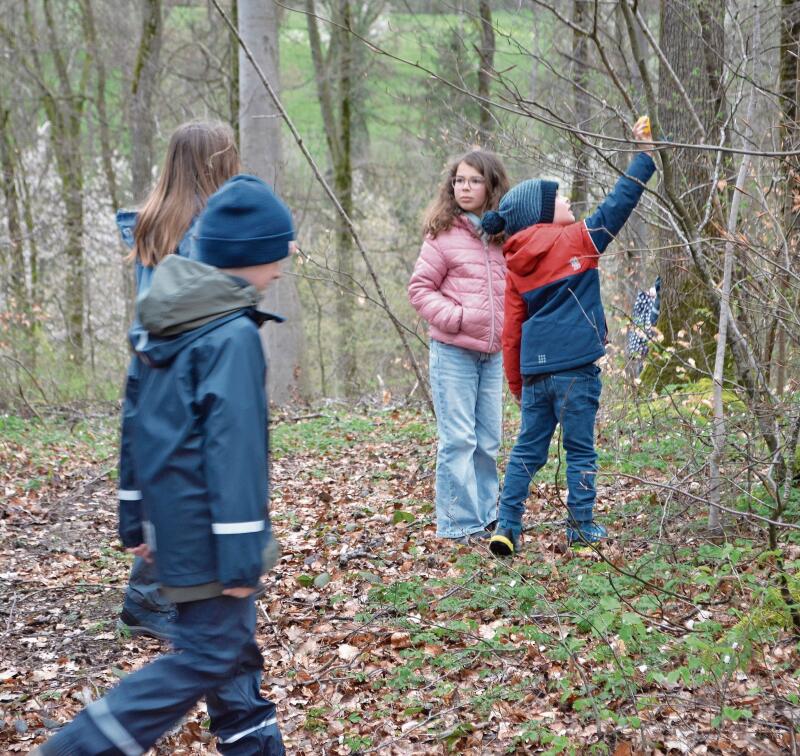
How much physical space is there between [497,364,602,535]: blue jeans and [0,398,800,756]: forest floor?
0.78 ft

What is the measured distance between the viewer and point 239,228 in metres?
2.88

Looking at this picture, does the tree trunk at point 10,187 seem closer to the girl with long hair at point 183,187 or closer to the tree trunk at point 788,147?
the girl with long hair at point 183,187

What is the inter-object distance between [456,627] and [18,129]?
1875 cm

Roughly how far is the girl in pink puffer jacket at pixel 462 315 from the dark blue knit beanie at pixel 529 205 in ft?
1.33

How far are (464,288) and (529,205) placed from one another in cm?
70

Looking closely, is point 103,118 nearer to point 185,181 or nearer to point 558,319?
point 185,181

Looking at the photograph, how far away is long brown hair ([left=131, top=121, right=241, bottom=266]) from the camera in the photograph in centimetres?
403

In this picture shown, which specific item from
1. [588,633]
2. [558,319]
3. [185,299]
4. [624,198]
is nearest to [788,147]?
[624,198]

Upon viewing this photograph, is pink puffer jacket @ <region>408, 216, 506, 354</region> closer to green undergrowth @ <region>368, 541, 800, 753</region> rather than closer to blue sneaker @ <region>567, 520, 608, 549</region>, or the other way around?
blue sneaker @ <region>567, 520, 608, 549</region>

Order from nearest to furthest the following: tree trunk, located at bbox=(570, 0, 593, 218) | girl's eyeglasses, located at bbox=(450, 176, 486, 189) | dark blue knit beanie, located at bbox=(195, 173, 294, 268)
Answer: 1. dark blue knit beanie, located at bbox=(195, 173, 294, 268)
2. girl's eyeglasses, located at bbox=(450, 176, 486, 189)
3. tree trunk, located at bbox=(570, 0, 593, 218)

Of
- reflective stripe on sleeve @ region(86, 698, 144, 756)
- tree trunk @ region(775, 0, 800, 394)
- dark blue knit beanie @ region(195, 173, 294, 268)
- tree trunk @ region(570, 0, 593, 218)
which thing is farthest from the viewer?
tree trunk @ region(570, 0, 593, 218)

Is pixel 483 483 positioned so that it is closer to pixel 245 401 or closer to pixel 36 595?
pixel 36 595

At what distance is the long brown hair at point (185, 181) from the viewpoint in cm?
403

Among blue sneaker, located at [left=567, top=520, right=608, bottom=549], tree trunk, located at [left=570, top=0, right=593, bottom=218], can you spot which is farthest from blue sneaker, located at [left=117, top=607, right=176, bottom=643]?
tree trunk, located at [left=570, top=0, right=593, bottom=218]
